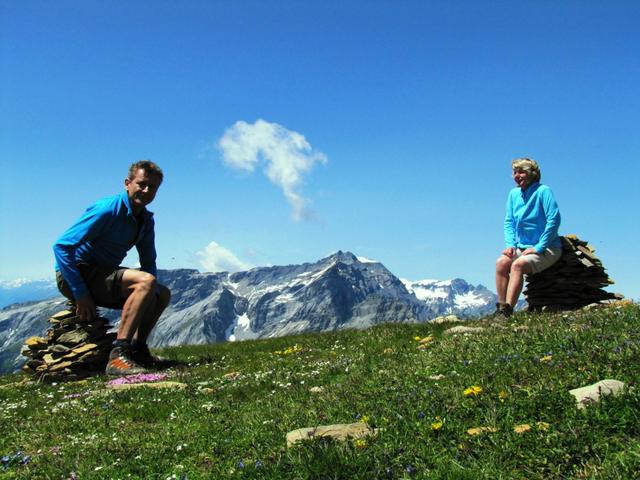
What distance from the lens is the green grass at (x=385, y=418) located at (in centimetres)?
454

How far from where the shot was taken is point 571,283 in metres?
15.1

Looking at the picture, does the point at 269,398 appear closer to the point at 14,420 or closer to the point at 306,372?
the point at 306,372

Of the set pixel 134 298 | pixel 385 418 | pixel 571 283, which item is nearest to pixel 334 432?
pixel 385 418

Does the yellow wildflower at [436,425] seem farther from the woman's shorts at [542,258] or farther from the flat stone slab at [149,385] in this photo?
the woman's shorts at [542,258]

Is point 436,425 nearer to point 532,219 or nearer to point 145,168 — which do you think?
point 145,168

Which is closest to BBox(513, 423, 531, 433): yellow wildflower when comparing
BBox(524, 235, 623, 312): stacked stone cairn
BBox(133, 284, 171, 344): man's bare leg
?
BBox(133, 284, 171, 344): man's bare leg

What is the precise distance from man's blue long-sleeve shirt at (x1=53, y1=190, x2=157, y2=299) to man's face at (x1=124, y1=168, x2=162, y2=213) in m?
0.17

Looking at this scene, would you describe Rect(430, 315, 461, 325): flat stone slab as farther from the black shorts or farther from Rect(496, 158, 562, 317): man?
the black shorts

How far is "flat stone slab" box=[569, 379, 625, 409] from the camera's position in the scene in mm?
5113

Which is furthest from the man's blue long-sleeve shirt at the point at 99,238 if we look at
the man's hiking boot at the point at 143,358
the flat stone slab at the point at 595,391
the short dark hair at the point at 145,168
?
the flat stone slab at the point at 595,391

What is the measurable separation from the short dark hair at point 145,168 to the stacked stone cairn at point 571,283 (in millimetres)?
10788

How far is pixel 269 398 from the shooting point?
25.9ft

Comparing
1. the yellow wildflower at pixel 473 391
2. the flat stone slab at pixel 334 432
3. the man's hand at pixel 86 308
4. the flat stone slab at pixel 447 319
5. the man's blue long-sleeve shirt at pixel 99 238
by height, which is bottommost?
the flat stone slab at pixel 334 432

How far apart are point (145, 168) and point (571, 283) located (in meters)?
11.8
